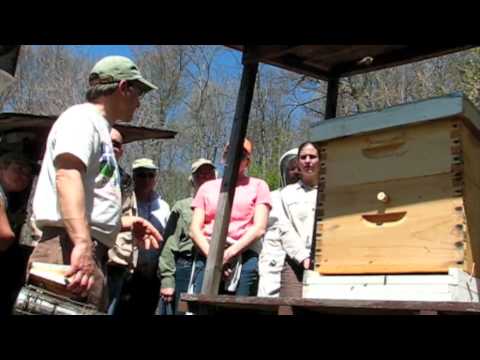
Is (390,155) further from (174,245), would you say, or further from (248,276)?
(174,245)

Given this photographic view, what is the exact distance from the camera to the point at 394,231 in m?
3.34

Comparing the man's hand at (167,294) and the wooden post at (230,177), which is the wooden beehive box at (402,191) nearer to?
the wooden post at (230,177)

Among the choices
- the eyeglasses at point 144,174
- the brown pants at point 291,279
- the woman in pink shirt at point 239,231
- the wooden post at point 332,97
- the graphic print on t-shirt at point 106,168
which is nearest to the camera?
the graphic print on t-shirt at point 106,168

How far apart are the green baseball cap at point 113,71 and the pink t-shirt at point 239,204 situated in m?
1.63

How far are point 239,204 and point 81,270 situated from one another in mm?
2255

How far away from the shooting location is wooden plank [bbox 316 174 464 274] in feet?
10.4

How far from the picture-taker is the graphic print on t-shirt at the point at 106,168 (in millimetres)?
2904

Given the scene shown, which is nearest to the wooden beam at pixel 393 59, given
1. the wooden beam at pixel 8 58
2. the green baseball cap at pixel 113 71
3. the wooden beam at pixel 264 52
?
the wooden beam at pixel 264 52

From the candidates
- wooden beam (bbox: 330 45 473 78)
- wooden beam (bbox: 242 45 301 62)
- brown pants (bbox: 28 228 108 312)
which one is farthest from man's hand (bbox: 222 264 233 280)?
brown pants (bbox: 28 228 108 312)

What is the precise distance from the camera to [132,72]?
10.5 feet

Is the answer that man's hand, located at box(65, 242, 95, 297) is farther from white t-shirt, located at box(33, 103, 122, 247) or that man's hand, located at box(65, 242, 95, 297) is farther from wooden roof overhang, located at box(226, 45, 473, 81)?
wooden roof overhang, located at box(226, 45, 473, 81)

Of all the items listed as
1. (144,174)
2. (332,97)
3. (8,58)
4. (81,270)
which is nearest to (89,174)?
(81,270)
